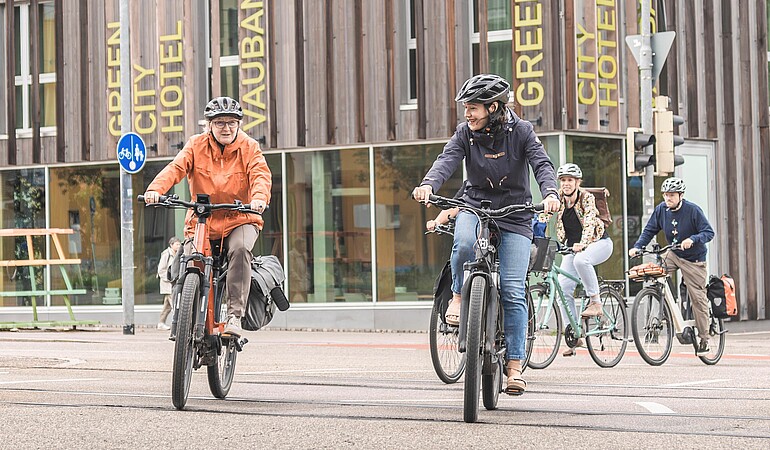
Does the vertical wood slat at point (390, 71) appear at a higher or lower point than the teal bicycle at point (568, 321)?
higher

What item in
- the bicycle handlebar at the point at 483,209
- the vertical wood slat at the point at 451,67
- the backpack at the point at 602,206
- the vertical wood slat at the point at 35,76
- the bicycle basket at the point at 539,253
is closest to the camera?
the bicycle handlebar at the point at 483,209

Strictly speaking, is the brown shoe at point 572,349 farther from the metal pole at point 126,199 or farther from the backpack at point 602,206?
the metal pole at point 126,199

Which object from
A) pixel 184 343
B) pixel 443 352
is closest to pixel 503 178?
pixel 184 343

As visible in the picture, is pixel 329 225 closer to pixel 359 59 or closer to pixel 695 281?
pixel 359 59

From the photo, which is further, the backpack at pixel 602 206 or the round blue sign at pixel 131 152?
the round blue sign at pixel 131 152

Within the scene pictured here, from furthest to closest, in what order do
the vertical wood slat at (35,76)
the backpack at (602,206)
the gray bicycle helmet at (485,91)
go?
the vertical wood slat at (35,76)
the backpack at (602,206)
the gray bicycle helmet at (485,91)

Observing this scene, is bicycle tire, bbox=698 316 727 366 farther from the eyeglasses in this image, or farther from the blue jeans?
the eyeglasses

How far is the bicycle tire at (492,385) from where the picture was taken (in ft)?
26.6

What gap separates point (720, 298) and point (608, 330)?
200cm

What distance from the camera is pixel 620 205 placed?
23.8m

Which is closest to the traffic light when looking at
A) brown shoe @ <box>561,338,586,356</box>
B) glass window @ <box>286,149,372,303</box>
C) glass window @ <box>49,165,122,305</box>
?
brown shoe @ <box>561,338,586,356</box>

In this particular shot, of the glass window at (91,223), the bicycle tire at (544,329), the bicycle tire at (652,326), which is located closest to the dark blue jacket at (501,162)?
the bicycle tire at (544,329)

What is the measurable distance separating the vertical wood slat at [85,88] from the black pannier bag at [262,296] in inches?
724

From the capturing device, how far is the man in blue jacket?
14.7m
